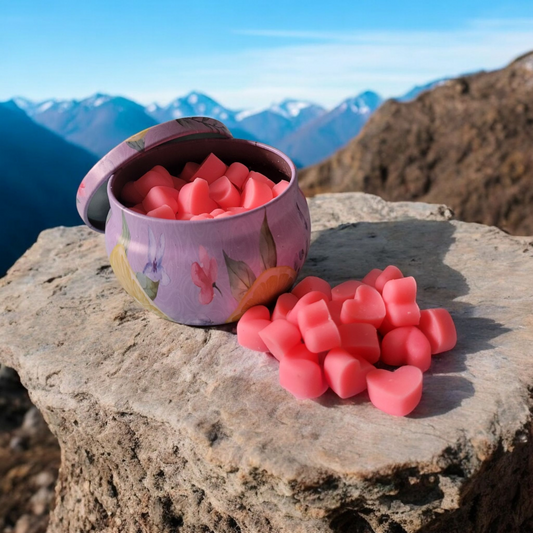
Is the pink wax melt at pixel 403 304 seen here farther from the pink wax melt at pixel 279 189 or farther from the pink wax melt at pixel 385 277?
the pink wax melt at pixel 279 189

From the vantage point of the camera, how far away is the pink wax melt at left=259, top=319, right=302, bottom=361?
→ 1.12 metres

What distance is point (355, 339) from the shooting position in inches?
44.2

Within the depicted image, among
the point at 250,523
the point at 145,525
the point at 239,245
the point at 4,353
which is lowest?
the point at 145,525

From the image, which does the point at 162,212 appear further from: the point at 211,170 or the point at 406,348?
the point at 406,348

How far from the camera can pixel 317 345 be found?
1081mm

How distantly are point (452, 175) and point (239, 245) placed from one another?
2654 mm

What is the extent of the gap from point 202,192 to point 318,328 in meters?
0.44

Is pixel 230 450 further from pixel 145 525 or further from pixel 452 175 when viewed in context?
pixel 452 175

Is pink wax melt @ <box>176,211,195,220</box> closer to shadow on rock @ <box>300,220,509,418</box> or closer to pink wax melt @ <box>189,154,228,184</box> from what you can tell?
pink wax melt @ <box>189,154,228,184</box>

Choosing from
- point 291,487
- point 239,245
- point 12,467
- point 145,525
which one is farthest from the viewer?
point 12,467

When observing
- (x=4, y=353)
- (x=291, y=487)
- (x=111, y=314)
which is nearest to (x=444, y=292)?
(x=291, y=487)

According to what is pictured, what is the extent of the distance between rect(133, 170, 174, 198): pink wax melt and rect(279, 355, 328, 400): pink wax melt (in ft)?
1.82

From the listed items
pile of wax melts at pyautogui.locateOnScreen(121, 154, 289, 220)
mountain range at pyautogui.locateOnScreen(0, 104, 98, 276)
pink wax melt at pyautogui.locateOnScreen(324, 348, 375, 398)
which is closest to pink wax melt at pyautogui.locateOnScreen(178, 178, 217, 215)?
pile of wax melts at pyautogui.locateOnScreen(121, 154, 289, 220)

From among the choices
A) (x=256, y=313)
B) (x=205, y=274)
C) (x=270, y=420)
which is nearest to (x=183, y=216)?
(x=205, y=274)
